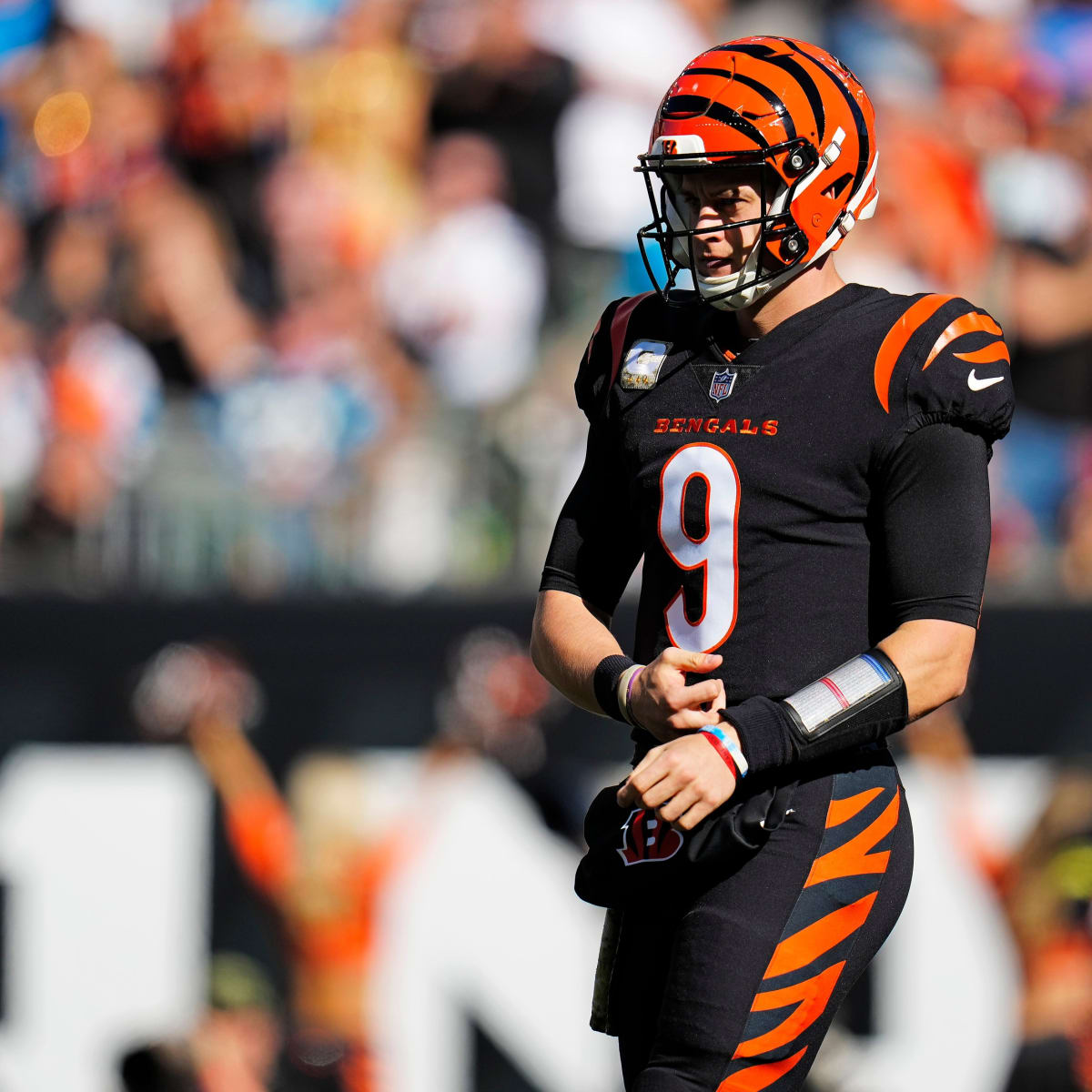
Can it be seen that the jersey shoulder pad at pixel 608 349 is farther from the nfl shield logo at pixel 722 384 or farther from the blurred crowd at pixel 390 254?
the blurred crowd at pixel 390 254

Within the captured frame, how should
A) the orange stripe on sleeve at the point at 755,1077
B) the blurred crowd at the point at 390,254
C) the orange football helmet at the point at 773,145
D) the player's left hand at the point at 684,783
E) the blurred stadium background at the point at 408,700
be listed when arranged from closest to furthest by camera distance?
the player's left hand at the point at 684,783
the orange stripe on sleeve at the point at 755,1077
the orange football helmet at the point at 773,145
the blurred stadium background at the point at 408,700
the blurred crowd at the point at 390,254

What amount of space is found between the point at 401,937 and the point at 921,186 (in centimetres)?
381

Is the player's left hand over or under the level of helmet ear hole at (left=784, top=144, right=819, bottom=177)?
under

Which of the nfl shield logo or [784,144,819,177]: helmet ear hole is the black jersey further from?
[784,144,819,177]: helmet ear hole

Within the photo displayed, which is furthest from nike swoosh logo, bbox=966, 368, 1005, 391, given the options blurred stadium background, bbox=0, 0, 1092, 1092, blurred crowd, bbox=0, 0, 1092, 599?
blurred crowd, bbox=0, 0, 1092, 599

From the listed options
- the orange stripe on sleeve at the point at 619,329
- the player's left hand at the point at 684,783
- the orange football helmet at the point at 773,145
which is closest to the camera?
the player's left hand at the point at 684,783

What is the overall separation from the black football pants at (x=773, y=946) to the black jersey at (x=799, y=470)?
23 cm

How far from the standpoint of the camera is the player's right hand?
2.50 metres

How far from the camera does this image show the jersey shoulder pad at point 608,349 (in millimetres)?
2906

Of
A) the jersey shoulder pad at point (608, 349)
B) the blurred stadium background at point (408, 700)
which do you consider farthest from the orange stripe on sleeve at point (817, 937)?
the blurred stadium background at point (408, 700)

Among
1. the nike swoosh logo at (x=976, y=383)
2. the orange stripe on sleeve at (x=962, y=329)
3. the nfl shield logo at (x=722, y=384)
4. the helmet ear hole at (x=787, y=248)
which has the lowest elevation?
the nfl shield logo at (x=722, y=384)

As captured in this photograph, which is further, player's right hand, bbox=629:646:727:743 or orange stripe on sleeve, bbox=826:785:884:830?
orange stripe on sleeve, bbox=826:785:884:830

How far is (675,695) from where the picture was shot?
2.49 m

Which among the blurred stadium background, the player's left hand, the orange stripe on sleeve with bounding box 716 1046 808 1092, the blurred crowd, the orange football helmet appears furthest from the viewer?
the blurred crowd
